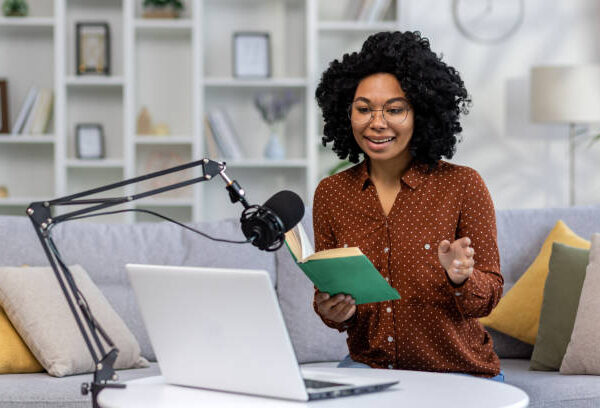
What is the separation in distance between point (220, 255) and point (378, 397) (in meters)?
1.39

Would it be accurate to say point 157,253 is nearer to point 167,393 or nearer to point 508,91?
point 167,393

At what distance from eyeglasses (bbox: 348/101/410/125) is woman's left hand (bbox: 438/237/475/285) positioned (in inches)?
13.8

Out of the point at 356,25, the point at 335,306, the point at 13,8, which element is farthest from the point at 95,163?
the point at 335,306

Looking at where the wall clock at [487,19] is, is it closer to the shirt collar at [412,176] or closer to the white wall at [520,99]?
the white wall at [520,99]

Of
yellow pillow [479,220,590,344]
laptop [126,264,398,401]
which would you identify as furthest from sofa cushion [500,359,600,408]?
laptop [126,264,398,401]

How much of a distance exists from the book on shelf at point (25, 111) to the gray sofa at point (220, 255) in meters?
1.78

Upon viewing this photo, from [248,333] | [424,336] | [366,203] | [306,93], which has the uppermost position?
[306,93]

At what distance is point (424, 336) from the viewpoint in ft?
5.51

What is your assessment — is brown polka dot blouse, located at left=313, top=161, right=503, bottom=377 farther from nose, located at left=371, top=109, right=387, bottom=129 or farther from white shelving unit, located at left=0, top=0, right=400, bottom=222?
white shelving unit, located at left=0, top=0, right=400, bottom=222

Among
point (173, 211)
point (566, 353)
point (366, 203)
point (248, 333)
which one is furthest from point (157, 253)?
point (173, 211)

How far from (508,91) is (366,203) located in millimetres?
2928

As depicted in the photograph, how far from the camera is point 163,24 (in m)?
4.13

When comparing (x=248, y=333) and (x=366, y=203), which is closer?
(x=248, y=333)

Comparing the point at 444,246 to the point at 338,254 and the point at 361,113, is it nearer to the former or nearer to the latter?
the point at 338,254
